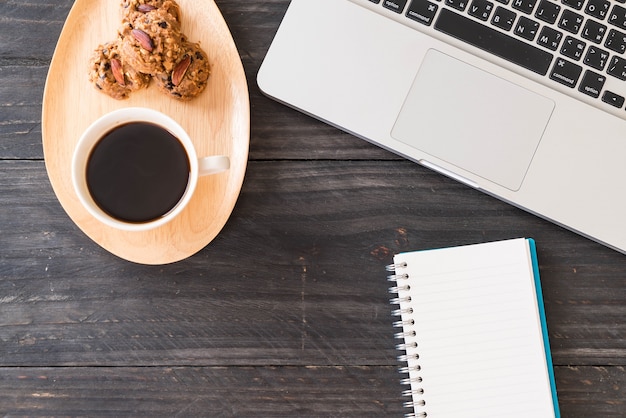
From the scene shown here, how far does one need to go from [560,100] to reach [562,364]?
0.28 meters

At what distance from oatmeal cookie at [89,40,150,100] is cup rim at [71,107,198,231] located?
4 centimetres

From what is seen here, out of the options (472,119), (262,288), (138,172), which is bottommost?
(262,288)

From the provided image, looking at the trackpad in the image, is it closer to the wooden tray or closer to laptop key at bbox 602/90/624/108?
laptop key at bbox 602/90/624/108

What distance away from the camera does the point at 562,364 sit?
0.73 metres

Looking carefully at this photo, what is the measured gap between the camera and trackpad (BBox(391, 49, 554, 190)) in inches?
28.0

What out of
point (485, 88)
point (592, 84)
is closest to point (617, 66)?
point (592, 84)

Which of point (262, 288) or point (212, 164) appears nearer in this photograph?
point (212, 164)

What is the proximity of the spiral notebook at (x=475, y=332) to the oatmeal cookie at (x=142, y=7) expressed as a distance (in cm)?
35

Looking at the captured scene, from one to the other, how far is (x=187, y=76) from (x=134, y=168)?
0.34 feet

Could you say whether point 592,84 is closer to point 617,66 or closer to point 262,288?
point 617,66

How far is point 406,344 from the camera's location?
2.36ft

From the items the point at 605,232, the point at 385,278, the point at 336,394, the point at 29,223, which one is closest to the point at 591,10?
the point at 605,232

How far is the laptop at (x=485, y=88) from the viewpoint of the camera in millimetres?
699

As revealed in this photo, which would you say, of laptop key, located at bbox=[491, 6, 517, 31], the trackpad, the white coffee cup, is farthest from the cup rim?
laptop key, located at bbox=[491, 6, 517, 31]
